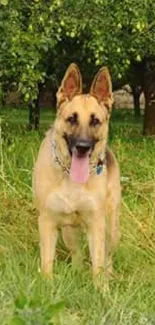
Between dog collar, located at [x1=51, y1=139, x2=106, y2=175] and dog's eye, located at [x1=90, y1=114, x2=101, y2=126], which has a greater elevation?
dog's eye, located at [x1=90, y1=114, x2=101, y2=126]

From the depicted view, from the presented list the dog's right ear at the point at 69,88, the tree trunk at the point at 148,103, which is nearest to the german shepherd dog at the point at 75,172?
the dog's right ear at the point at 69,88

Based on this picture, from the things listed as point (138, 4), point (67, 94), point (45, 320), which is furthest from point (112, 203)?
point (138, 4)

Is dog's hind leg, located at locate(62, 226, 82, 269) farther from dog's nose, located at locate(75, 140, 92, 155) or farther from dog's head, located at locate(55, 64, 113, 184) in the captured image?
dog's nose, located at locate(75, 140, 92, 155)

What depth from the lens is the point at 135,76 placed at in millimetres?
19469

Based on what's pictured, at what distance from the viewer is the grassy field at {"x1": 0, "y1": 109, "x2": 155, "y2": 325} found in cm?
482

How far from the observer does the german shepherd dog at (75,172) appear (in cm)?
607

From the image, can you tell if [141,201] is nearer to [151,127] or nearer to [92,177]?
[92,177]

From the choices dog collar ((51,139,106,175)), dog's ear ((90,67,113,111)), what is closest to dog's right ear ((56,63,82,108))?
dog's ear ((90,67,113,111))

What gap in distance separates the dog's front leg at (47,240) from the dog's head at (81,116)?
1.60 ft

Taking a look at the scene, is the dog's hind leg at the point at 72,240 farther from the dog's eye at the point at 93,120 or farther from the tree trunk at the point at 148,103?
the tree trunk at the point at 148,103

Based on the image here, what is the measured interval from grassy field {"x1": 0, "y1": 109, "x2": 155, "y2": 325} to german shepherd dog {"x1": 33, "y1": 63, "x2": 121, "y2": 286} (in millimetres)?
259

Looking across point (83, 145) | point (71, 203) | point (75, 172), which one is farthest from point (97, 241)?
point (83, 145)

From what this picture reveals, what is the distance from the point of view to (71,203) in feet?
20.0

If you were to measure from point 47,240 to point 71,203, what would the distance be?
0.33 meters
